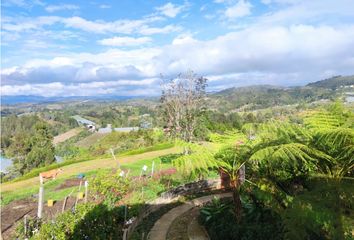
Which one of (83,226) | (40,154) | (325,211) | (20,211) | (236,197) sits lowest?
(40,154)

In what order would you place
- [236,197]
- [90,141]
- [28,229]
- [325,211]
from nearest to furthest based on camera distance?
1. [325,211]
2. [236,197]
3. [28,229]
4. [90,141]

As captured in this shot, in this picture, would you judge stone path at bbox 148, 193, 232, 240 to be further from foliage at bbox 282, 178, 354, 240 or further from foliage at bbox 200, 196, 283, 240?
foliage at bbox 282, 178, 354, 240

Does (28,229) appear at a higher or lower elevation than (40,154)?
higher

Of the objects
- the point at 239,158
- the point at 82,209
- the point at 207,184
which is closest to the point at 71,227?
the point at 82,209

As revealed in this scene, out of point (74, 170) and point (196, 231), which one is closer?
point (196, 231)

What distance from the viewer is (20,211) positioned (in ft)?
48.5

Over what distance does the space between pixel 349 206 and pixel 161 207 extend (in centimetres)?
796

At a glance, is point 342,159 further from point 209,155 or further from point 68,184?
point 68,184

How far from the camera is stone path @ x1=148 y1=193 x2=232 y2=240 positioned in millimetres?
10266

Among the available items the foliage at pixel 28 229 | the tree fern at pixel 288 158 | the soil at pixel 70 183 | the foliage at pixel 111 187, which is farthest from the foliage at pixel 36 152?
the tree fern at pixel 288 158

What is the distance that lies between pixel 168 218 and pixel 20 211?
6.82 m

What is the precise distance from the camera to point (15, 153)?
3206 inches

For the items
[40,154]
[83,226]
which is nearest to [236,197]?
[83,226]

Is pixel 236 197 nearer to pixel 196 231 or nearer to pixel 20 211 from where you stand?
pixel 196 231
